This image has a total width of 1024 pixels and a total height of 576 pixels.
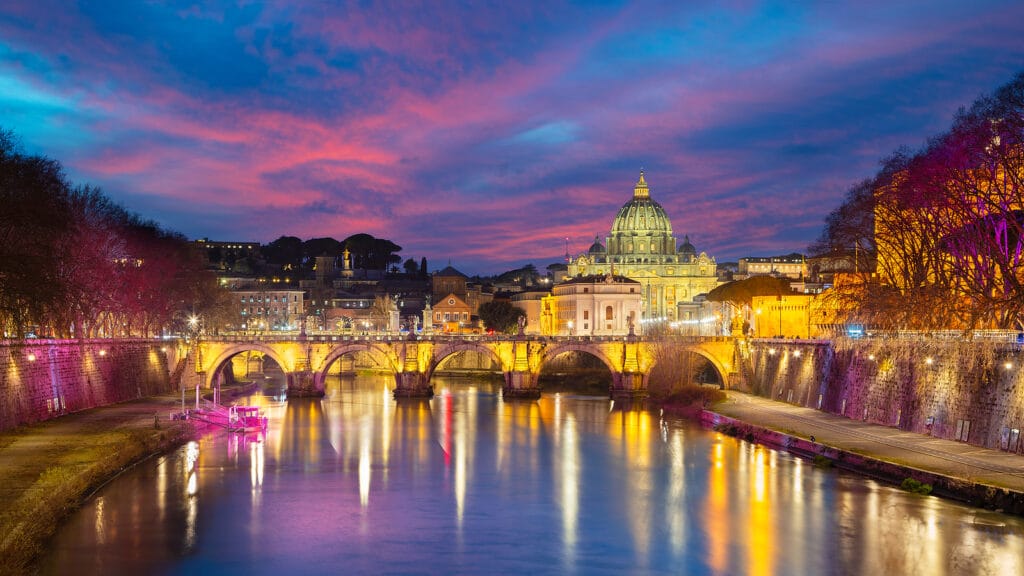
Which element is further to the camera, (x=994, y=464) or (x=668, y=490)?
(x=668, y=490)

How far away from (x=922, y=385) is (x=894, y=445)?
474 cm

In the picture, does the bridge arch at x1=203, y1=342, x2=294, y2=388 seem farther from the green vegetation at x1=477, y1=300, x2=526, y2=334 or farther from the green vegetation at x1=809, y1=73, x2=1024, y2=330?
the green vegetation at x1=477, y1=300, x2=526, y2=334

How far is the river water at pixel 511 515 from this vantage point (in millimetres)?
29641

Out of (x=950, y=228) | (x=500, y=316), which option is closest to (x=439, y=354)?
(x=950, y=228)

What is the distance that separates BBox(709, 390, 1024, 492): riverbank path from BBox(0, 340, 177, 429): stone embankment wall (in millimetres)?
33288

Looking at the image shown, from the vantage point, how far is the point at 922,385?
44875mm

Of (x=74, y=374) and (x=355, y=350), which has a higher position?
(x=355, y=350)

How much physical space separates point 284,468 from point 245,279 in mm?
124228

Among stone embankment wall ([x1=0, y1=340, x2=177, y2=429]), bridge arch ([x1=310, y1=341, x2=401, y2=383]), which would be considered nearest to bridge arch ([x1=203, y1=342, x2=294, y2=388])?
bridge arch ([x1=310, y1=341, x2=401, y2=383])

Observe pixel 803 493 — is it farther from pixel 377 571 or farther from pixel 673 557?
pixel 377 571

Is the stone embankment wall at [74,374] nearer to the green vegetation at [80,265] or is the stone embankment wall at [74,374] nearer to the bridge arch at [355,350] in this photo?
the green vegetation at [80,265]

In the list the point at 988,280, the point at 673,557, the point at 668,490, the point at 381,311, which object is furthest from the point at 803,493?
the point at 381,311

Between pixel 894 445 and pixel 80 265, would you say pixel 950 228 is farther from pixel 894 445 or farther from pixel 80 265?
pixel 80 265

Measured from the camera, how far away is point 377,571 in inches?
1144
